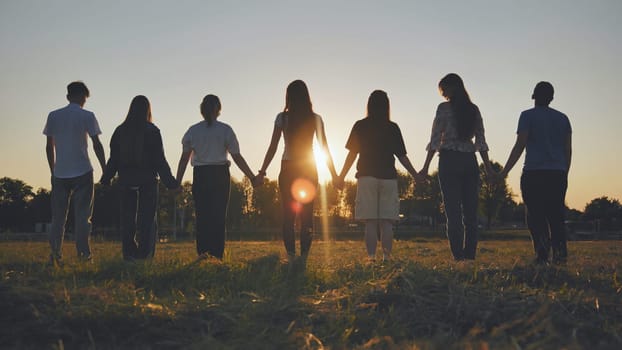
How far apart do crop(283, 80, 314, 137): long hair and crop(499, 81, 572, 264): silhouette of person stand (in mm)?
3024

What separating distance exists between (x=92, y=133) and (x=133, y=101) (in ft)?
2.53

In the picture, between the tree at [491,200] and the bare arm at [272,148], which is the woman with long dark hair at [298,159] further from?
the tree at [491,200]

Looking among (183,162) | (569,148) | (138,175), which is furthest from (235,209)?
(569,148)

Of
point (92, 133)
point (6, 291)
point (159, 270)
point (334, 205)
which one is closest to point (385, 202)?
point (159, 270)

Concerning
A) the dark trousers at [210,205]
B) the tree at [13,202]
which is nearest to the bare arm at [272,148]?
the dark trousers at [210,205]

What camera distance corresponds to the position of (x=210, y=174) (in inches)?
330

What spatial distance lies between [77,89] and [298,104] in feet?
11.3

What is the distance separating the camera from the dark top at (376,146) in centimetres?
816

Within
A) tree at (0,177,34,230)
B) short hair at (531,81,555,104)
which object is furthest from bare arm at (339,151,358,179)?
tree at (0,177,34,230)

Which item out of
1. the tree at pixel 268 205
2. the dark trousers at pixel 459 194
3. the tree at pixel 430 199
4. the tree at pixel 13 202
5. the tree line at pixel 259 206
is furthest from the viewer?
the tree at pixel 268 205

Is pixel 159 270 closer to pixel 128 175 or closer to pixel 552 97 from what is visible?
pixel 128 175

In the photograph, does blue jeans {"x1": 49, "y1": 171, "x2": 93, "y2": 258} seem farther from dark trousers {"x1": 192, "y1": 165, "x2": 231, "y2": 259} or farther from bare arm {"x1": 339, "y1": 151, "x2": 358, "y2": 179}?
bare arm {"x1": 339, "y1": 151, "x2": 358, "y2": 179}

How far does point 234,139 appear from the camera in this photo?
8570 millimetres

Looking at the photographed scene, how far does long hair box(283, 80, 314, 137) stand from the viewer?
26.9ft
